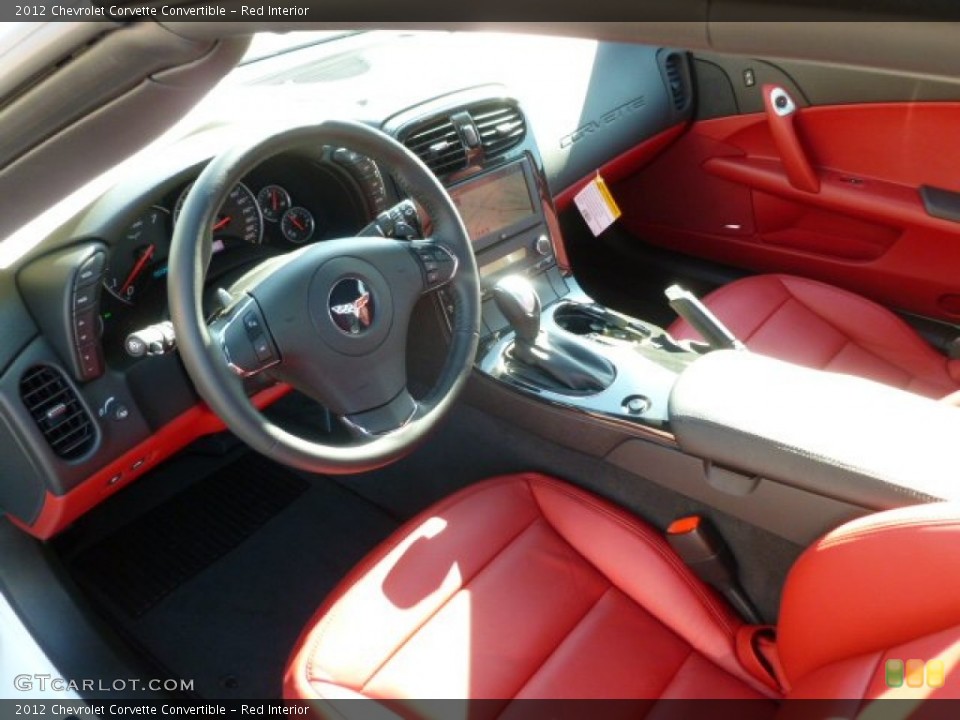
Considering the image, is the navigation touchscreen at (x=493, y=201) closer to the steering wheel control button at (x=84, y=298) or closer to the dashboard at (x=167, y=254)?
the dashboard at (x=167, y=254)

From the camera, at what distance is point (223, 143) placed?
154cm

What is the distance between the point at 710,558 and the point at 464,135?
955 millimetres

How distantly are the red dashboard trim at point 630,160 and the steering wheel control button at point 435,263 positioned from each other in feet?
3.02

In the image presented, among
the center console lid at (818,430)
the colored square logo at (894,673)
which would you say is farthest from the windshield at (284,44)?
the colored square logo at (894,673)

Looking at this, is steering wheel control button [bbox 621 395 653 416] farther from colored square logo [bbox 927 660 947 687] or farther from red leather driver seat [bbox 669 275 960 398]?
colored square logo [bbox 927 660 947 687]

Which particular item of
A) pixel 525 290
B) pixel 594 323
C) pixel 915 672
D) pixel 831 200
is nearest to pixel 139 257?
pixel 525 290

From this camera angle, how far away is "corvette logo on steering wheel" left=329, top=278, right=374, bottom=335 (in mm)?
1345

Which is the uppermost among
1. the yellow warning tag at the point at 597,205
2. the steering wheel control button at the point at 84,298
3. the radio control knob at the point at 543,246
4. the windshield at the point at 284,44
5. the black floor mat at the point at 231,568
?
the windshield at the point at 284,44

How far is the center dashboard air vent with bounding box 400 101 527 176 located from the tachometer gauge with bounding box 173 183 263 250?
1.05 feet

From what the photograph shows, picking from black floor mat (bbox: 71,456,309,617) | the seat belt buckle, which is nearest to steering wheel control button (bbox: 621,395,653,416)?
the seat belt buckle

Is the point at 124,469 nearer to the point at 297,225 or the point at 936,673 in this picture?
the point at 297,225

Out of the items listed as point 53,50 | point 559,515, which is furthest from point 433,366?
point 53,50

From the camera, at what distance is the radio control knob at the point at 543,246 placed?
2.02 metres

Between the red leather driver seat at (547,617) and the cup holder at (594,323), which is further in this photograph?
the cup holder at (594,323)
